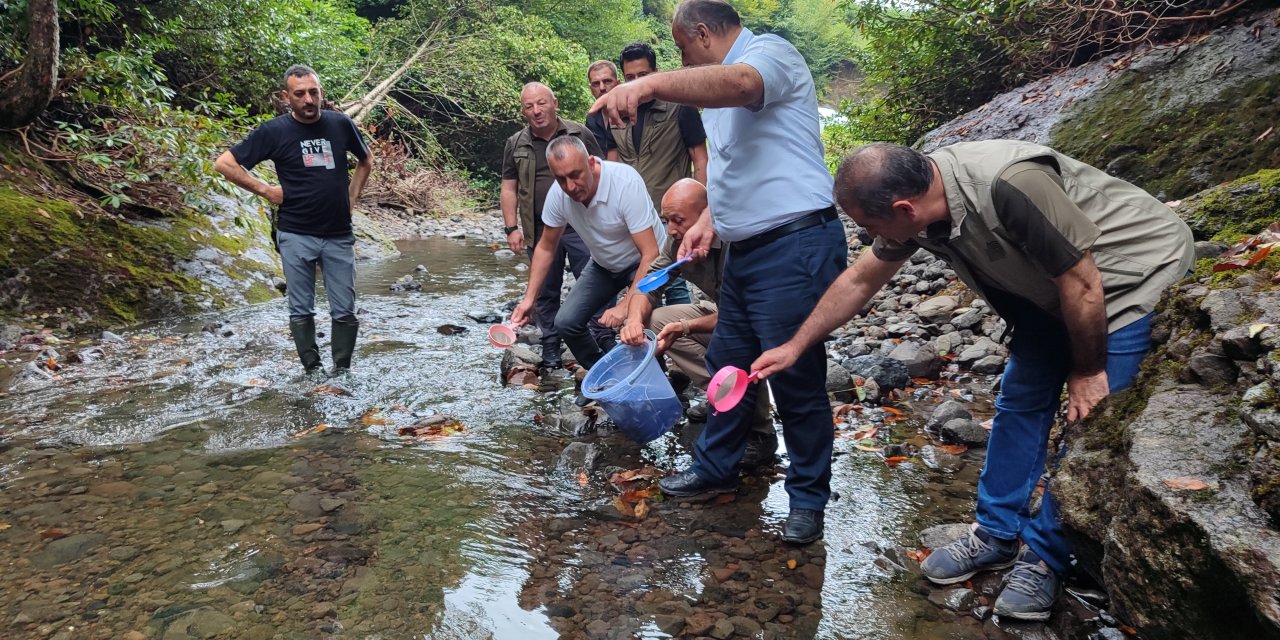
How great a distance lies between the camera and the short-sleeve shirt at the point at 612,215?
4.18m

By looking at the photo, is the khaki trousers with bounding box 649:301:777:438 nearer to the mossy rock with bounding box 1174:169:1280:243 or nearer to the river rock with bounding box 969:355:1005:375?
the river rock with bounding box 969:355:1005:375

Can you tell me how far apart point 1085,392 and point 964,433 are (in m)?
1.48

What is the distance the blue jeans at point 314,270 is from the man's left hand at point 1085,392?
4.21 meters

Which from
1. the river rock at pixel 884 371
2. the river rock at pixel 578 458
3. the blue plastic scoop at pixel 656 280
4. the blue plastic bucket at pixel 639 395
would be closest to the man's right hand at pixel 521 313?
the blue plastic bucket at pixel 639 395

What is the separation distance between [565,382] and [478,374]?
2.09 feet

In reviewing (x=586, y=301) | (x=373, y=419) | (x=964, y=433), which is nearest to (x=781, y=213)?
(x=964, y=433)

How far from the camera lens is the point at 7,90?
22.0 ft

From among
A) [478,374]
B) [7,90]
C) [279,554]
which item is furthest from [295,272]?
[7,90]

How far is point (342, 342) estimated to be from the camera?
529 centimetres

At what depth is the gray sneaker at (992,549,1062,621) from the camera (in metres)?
2.38

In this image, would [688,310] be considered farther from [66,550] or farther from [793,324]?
[66,550]

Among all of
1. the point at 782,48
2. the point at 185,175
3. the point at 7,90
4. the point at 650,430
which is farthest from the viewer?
the point at 185,175

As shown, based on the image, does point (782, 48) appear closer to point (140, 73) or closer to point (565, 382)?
point (565, 382)

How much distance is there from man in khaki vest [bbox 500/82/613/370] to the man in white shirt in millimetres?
597
